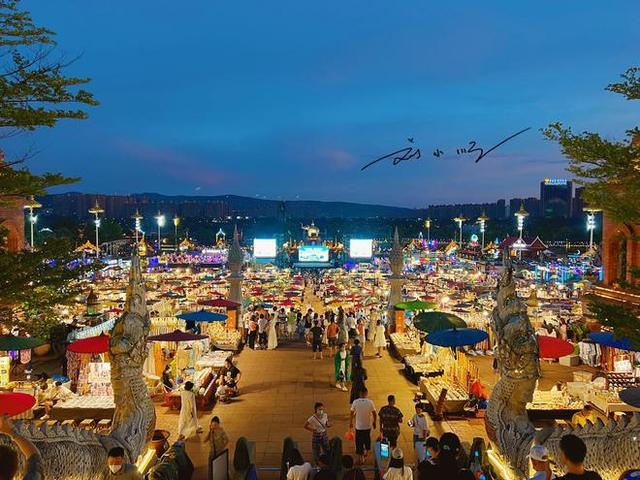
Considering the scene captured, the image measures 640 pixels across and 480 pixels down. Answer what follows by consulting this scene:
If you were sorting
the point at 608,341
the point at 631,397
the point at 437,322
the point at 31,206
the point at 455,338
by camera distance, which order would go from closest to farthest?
1. the point at 631,397
2. the point at 455,338
3. the point at 608,341
4. the point at 437,322
5. the point at 31,206

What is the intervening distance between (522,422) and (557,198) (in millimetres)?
156492

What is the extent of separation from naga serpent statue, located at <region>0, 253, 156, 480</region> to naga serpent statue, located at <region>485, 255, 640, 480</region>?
4.66 meters

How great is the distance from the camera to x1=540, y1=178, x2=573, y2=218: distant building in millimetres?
145375

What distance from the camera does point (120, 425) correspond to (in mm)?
7316

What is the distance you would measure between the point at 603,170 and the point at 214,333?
13379mm

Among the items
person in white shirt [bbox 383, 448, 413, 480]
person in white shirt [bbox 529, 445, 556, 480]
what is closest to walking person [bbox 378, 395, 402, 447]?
person in white shirt [bbox 383, 448, 413, 480]

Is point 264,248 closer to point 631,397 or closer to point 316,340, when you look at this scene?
point 316,340

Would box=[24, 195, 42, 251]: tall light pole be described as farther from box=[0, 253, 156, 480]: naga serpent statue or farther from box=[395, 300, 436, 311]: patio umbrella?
box=[395, 300, 436, 311]: patio umbrella

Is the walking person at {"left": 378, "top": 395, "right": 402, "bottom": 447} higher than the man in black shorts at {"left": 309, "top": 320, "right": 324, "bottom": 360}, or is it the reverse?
the walking person at {"left": 378, "top": 395, "right": 402, "bottom": 447}

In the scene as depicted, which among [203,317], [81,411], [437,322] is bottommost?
[81,411]

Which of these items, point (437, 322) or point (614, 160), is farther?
point (437, 322)

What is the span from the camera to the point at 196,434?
10289 mm

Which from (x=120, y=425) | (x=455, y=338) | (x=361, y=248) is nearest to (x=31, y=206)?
(x=120, y=425)

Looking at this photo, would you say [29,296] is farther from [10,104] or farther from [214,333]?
[214,333]
